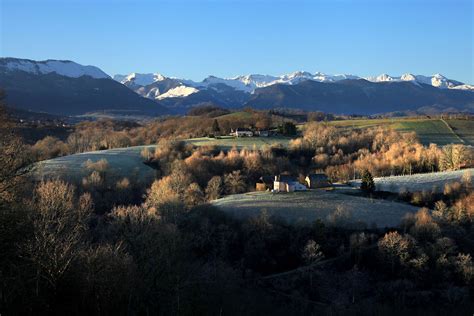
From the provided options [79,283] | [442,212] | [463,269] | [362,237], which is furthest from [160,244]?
[442,212]

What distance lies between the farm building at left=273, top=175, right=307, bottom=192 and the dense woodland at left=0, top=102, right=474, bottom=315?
783cm

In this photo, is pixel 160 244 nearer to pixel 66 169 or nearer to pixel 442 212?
pixel 442 212

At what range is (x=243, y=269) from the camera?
4088cm

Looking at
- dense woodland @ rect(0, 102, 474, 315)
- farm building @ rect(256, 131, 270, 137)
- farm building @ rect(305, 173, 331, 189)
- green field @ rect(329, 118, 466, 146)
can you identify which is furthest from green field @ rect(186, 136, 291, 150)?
farm building @ rect(305, 173, 331, 189)

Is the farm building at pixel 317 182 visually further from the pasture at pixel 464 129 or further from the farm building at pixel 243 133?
the pasture at pixel 464 129

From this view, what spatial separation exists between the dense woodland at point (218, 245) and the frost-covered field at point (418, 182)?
2.10 meters

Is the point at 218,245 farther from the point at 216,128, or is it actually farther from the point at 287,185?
the point at 216,128

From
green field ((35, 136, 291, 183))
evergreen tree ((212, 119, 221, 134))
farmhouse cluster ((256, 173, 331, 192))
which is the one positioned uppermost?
evergreen tree ((212, 119, 221, 134))

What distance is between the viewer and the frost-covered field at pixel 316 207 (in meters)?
48.4

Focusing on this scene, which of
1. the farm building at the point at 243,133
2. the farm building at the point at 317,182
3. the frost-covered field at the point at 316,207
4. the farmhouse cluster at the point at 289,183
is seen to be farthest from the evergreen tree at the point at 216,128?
the frost-covered field at the point at 316,207

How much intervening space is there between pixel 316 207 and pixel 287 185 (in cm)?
1000

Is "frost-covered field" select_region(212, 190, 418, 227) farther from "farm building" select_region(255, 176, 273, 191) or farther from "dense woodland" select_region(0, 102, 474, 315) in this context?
"farm building" select_region(255, 176, 273, 191)

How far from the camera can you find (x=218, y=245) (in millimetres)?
44406

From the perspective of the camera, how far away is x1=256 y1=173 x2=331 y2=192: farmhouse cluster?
61750 mm
